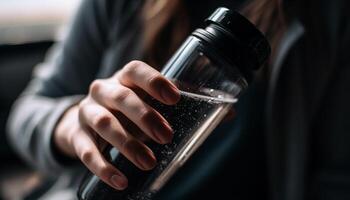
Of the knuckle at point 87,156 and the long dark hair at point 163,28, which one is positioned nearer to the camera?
the knuckle at point 87,156

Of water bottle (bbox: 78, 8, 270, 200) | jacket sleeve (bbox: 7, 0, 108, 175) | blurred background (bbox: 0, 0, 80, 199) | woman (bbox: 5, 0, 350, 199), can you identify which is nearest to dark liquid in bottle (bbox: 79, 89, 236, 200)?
water bottle (bbox: 78, 8, 270, 200)

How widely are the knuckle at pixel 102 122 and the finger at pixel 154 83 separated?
1.6 inches

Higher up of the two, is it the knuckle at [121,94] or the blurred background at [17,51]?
the knuckle at [121,94]

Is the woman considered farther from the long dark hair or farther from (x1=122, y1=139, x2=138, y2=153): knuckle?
(x1=122, y1=139, x2=138, y2=153): knuckle

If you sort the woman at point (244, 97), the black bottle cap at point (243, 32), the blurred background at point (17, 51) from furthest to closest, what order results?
the blurred background at point (17, 51)
the woman at point (244, 97)
the black bottle cap at point (243, 32)

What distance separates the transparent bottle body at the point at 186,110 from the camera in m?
0.42

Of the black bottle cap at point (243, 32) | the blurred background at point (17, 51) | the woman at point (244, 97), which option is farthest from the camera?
the blurred background at point (17, 51)

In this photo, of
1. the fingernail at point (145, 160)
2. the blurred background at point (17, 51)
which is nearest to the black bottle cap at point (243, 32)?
the fingernail at point (145, 160)

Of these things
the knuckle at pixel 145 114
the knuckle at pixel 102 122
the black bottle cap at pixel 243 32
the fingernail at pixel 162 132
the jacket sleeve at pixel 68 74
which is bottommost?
the jacket sleeve at pixel 68 74

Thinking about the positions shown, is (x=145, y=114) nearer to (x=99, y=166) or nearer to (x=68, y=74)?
(x=99, y=166)

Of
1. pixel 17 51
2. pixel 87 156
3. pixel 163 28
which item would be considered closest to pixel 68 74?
pixel 163 28

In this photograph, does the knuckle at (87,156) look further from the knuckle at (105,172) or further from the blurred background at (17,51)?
the blurred background at (17,51)

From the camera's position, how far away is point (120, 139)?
16.4 inches

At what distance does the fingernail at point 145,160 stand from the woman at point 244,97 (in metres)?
0.18
